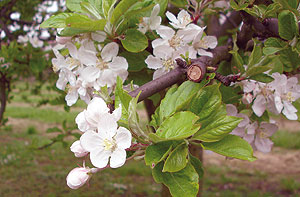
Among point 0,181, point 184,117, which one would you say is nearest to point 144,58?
point 184,117

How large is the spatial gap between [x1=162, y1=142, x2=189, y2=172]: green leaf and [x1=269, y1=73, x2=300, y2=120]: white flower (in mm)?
556

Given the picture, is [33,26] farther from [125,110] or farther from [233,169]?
[233,169]

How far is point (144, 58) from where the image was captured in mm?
1192

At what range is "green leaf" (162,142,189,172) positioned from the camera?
0.73 m

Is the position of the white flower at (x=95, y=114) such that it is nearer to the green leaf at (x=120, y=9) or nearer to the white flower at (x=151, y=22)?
the green leaf at (x=120, y=9)

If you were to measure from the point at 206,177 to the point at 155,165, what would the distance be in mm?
4203

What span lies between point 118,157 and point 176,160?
0.14m

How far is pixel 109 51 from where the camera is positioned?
42.2 inches

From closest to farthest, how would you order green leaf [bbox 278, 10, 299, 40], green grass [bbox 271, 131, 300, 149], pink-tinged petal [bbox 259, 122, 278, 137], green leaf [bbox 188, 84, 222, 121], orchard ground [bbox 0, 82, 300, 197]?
1. green leaf [bbox 188, 84, 222, 121]
2. green leaf [bbox 278, 10, 299, 40]
3. pink-tinged petal [bbox 259, 122, 278, 137]
4. orchard ground [bbox 0, 82, 300, 197]
5. green grass [bbox 271, 131, 300, 149]

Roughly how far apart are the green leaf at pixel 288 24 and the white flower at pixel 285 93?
169 millimetres

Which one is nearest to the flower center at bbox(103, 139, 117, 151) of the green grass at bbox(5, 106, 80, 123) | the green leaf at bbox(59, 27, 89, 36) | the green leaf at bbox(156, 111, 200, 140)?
the green leaf at bbox(156, 111, 200, 140)

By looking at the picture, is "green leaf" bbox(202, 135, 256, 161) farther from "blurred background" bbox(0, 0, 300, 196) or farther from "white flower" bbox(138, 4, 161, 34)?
"blurred background" bbox(0, 0, 300, 196)

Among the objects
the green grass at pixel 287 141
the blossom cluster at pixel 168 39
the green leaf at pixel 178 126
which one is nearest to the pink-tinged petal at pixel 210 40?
the blossom cluster at pixel 168 39

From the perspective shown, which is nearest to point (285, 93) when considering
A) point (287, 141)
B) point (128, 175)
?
point (128, 175)
